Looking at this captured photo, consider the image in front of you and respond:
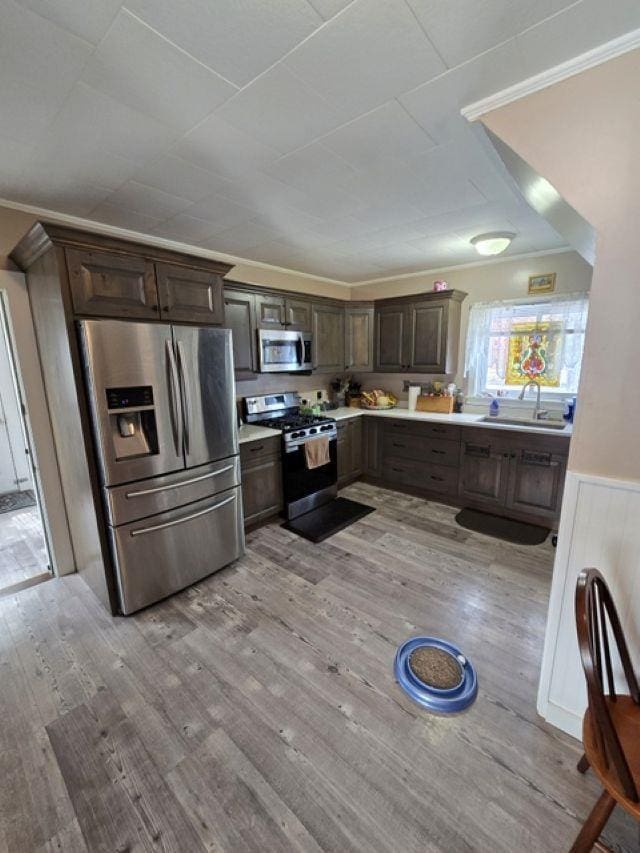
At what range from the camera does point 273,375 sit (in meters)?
4.11

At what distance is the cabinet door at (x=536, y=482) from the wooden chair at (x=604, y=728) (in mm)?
2220

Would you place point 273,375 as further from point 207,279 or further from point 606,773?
point 606,773

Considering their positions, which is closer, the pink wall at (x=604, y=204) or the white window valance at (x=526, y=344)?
the pink wall at (x=604, y=204)

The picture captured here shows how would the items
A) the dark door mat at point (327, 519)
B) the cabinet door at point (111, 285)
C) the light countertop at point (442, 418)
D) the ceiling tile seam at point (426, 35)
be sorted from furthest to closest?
the dark door mat at point (327, 519) < the light countertop at point (442, 418) < the cabinet door at point (111, 285) < the ceiling tile seam at point (426, 35)

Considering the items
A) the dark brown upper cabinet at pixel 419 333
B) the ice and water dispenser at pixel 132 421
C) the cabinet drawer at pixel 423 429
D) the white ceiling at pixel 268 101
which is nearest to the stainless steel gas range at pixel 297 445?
the cabinet drawer at pixel 423 429

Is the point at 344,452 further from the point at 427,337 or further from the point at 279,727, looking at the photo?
the point at 279,727

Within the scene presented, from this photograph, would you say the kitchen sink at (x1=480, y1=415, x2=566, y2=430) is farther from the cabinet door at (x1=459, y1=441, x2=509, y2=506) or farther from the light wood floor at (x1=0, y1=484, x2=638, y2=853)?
the light wood floor at (x1=0, y1=484, x2=638, y2=853)

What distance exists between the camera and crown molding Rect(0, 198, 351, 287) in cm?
229

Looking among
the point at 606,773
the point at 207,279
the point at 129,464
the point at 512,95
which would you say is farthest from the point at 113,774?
the point at 512,95

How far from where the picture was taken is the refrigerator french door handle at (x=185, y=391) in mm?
2273

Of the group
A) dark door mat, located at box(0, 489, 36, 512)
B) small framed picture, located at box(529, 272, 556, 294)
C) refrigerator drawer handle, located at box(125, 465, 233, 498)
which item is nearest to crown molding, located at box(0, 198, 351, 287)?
refrigerator drawer handle, located at box(125, 465, 233, 498)

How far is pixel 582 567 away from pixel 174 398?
7.58ft

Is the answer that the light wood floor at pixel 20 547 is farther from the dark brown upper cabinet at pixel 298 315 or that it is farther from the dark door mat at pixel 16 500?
the dark brown upper cabinet at pixel 298 315

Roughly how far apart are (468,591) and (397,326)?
9.90ft
